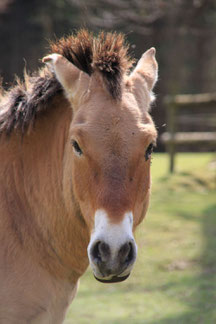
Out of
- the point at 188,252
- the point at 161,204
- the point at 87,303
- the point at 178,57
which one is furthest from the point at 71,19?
the point at 87,303

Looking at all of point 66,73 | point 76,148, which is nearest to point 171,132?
point 66,73

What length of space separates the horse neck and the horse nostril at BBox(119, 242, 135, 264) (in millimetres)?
536

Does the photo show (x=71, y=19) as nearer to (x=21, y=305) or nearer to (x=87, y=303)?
(x=87, y=303)

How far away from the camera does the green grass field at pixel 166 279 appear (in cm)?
473

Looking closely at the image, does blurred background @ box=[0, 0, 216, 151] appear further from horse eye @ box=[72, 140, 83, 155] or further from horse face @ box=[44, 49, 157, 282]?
horse eye @ box=[72, 140, 83, 155]

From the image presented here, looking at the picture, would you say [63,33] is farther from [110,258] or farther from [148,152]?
[110,258]

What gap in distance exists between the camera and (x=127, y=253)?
95.0 inches

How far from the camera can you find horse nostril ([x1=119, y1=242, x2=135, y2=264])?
94.0 inches

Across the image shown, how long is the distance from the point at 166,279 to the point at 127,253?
135 inches

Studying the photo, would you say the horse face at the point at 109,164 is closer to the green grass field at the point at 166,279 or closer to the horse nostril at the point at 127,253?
the horse nostril at the point at 127,253

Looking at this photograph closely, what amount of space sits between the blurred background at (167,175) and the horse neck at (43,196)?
1.82 ft

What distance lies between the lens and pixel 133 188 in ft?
8.56

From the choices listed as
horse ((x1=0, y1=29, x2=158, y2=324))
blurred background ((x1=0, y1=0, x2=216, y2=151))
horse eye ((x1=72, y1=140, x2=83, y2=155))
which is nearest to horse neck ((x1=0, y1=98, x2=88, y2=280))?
horse ((x1=0, y1=29, x2=158, y2=324))

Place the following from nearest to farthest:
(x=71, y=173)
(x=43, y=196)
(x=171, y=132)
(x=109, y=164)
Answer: (x=109, y=164) → (x=71, y=173) → (x=43, y=196) → (x=171, y=132)
